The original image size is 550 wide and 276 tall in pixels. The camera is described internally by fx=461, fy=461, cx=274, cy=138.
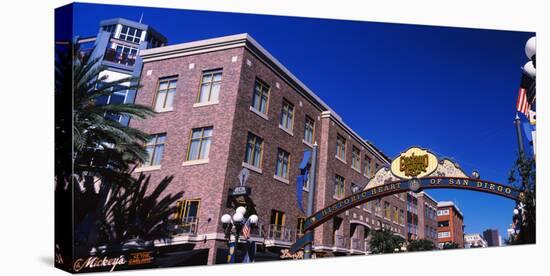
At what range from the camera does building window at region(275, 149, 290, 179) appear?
2223 cm

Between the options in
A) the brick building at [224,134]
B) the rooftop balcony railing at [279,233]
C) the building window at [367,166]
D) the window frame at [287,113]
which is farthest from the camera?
the building window at [367,166]

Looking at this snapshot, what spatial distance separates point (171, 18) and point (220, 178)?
255 inches

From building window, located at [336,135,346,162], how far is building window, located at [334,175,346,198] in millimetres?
1173

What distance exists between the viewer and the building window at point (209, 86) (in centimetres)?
1975

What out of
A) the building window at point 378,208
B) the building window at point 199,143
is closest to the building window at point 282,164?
the building window at point 199,143

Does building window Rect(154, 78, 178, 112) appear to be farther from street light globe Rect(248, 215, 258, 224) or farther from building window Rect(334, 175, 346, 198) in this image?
building window Rect(334, 175, 346, 198)

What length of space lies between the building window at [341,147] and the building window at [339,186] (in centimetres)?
117

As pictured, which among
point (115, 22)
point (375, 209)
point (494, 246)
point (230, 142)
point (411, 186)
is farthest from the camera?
point (375, 209)

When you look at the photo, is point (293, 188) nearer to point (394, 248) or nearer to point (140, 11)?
point (394, 248)

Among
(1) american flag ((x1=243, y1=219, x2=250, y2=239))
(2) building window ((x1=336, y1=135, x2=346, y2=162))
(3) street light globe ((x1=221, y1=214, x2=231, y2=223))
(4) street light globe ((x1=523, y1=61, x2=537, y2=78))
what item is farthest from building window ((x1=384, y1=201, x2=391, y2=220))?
(3) street light globe ((x1=221, y1=214, x2=231, y2=223))

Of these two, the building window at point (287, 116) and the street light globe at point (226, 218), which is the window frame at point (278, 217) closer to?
the street light globe at point (226, 218)

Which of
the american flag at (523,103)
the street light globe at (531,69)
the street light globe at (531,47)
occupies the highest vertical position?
the street light globe at (531,47)

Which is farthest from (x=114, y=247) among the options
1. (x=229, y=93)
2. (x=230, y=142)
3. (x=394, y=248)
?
(x=394, y=248)

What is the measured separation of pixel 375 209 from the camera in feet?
93.2
